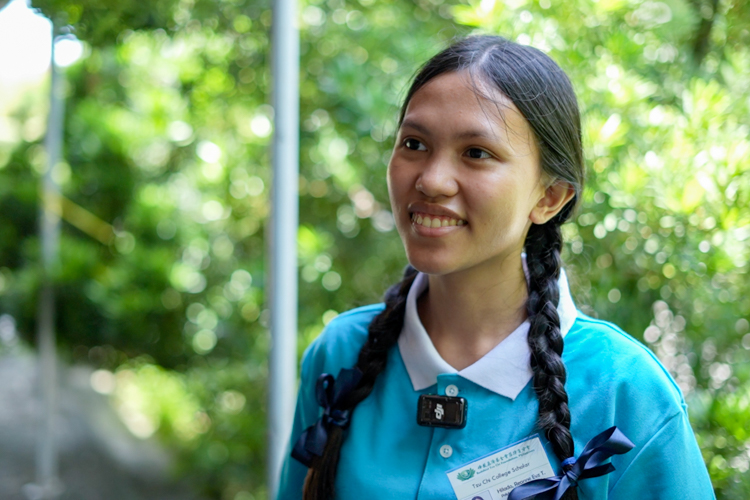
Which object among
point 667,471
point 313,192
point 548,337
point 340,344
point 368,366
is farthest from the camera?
point 313,192

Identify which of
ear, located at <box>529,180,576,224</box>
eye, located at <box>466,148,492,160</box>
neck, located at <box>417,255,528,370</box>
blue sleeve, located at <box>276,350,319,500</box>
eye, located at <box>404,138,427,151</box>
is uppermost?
eye, located at <box>404,138,427,151</box>

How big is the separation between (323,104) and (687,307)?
51.0 inches

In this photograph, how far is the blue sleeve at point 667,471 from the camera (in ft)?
3.20

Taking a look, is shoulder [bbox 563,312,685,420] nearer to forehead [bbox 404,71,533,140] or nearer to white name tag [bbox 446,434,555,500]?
white name tag [bbox 446,434,555,500]

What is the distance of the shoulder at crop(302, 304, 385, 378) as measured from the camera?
4.23 feet

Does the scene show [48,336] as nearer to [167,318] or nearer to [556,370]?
[167,318]

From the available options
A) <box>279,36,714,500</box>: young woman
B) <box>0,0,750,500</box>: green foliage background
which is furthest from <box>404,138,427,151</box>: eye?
<box>0,0,750,500</box>: green foliage background

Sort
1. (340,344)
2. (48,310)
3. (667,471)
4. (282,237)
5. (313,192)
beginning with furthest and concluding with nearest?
(48,310) → (313,192) → (282,237) → (340,344) → (667,471)

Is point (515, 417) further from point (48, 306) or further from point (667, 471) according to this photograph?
point (48, 306)

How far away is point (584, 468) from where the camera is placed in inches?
38.5

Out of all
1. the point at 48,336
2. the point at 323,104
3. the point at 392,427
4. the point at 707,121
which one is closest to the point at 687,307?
the point at 707,121

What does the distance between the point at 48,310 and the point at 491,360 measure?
2.54 meters

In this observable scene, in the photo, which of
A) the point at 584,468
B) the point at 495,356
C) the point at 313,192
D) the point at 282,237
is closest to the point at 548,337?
the point at 495,356

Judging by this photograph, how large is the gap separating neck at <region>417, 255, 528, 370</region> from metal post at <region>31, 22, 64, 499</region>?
239 cm
